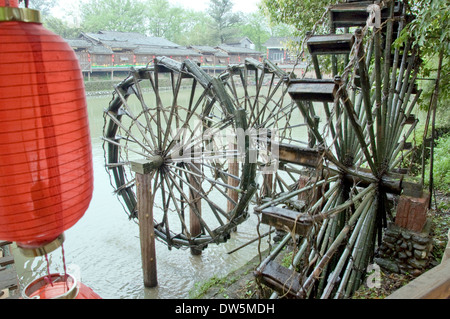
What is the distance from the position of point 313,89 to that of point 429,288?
94.3 inches

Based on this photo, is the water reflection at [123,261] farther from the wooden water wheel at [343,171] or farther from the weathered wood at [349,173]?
the weathered wood at [349,173]

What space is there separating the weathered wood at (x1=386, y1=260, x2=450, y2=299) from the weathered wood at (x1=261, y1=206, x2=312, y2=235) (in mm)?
1450

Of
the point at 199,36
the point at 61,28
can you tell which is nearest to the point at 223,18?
the point at 199,36

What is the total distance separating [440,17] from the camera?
425cm

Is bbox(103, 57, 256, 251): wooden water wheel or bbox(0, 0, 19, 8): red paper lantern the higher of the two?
bbox(0, 0, 19, 8): red paper lantern

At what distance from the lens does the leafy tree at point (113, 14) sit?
3466 centimetres

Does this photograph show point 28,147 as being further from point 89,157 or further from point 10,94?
point 89,157

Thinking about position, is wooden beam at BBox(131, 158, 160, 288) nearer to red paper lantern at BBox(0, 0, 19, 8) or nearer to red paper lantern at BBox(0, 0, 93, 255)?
red paper lantern at BBox(0, 0, 93, 255)

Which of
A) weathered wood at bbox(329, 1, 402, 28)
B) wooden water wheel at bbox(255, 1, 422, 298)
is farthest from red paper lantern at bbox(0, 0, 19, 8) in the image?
weathered wood at bbox(329, 1, 402, 28)

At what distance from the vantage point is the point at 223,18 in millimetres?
39812

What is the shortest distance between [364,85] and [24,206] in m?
3.89

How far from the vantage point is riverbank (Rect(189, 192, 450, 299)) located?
401cm

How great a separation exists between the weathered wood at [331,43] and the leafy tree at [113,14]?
35238mm
